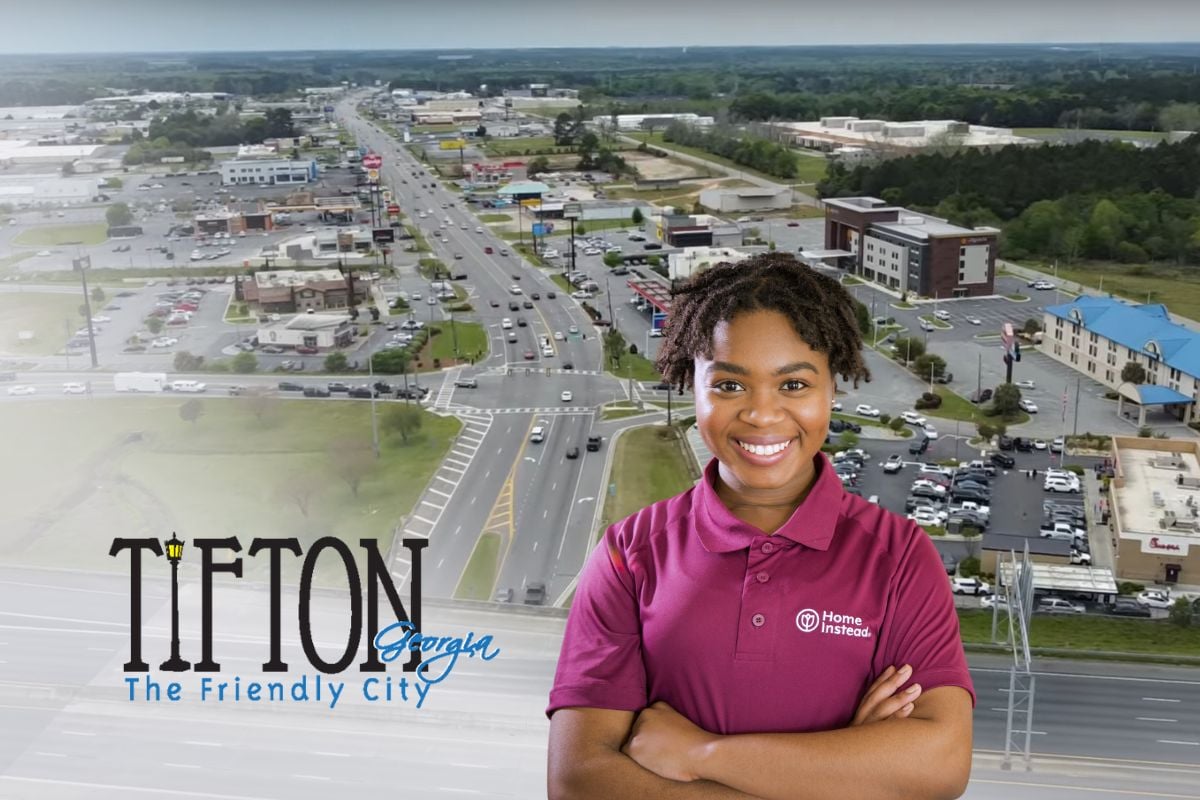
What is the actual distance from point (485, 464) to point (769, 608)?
15.8 feet

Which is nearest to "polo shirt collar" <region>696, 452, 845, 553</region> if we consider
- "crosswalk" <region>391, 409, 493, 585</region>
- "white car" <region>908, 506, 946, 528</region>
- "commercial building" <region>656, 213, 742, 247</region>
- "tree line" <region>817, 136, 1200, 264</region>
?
"crosswalk" <region>391, 409, 493, 585</region>

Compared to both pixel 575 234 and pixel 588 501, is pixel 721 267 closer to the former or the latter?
pixel 588 501

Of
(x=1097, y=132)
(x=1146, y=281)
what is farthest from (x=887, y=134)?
(x=1146, y=281)

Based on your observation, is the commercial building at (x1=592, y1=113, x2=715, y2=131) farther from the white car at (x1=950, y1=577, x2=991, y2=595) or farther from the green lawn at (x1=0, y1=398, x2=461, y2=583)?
the white car at (x1=950, y1=577, x2=991, y2=595)

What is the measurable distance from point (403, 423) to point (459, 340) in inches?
70.7

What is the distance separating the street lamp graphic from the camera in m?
3.68

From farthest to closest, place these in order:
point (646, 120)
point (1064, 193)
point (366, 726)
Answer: point (646, 120) → point (1064, 193) → point (366, 726)

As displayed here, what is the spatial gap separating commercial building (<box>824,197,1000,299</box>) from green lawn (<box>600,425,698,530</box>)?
3.41 meters

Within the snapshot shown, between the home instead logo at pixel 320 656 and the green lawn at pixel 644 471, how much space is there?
0.93m

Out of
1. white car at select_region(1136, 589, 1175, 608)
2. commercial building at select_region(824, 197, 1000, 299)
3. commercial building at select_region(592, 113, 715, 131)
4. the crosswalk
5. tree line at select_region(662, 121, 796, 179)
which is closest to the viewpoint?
white car at select_region(1136, 589, 1175, 608)

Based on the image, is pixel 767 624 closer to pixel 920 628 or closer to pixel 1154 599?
pixel 920 628

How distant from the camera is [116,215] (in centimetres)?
949

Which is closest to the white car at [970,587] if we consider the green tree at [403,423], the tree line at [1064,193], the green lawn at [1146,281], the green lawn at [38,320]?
the green tree at [403,423]

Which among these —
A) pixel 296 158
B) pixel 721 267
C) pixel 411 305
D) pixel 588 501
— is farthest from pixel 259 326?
pixel 721 267
